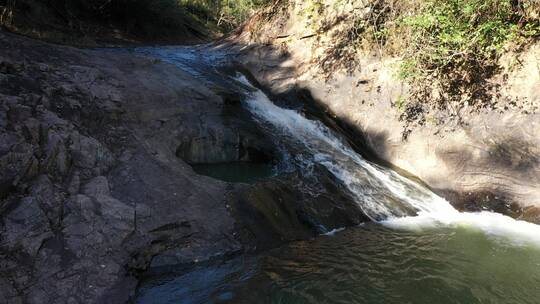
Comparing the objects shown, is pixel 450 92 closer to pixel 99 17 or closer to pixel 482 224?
pixel 482 224

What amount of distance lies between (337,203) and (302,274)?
2275 mm

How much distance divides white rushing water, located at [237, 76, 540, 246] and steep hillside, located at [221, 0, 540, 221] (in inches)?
19.3

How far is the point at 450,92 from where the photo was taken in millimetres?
9500

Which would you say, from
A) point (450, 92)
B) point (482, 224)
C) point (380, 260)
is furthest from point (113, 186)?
point (450, 92)

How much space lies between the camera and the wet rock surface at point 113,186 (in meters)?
4.65

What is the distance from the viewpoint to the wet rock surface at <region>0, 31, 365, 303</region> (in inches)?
183

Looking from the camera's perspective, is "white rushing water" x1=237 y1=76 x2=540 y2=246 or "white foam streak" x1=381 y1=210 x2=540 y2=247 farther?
"white rushing water" x1=237 y1=76 x2=540 y2=246

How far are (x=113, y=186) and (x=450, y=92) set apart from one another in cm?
737

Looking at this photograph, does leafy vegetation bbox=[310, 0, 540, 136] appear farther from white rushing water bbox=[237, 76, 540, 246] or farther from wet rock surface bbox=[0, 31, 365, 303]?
wet rock surface bbox=[0, 31, 365, 303]

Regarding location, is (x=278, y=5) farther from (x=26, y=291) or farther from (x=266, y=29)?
(x=26, y=291)

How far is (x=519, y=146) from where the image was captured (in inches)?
335

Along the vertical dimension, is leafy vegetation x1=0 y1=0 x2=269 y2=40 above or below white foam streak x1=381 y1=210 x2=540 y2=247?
above

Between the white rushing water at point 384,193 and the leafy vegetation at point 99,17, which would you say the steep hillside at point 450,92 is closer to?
the white rushing water at point 384,193

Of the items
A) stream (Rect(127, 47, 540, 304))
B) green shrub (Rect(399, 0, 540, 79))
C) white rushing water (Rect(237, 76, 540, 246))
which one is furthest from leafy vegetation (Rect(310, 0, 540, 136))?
stream (Rect(127, 47, 540, 304))
